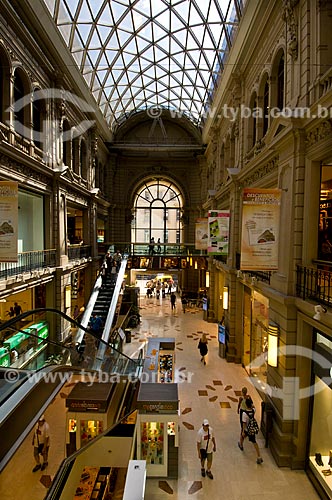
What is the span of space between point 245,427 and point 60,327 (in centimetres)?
900

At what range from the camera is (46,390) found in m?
5.09

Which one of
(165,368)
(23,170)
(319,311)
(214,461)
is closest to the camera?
(319,311)

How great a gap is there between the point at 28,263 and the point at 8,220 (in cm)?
442

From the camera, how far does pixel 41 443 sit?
514 centimetres

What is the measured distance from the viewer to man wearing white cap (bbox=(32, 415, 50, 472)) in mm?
4703

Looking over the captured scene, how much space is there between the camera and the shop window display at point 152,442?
23.6ft

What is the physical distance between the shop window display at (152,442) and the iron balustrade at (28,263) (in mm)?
6138

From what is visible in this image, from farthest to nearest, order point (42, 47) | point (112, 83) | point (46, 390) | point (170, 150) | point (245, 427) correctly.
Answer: point (170, 150), point (112, 83), point (42, 47), point (245, 427), point (46, 390)

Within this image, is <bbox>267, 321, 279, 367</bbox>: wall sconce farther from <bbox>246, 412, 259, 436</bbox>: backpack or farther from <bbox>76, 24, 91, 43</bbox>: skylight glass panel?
<bbox>76, 24, 91, 43</bbox>: skylight glass panel

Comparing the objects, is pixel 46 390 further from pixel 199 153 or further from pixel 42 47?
pixel 199 153

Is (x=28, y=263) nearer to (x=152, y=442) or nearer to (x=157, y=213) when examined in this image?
(x=152, y=442)

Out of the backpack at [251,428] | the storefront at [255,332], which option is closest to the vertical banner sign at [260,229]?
the storefront at [255,332]

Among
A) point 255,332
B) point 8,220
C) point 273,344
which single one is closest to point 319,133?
point 273,344

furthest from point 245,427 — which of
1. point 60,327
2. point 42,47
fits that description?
point 42,47
